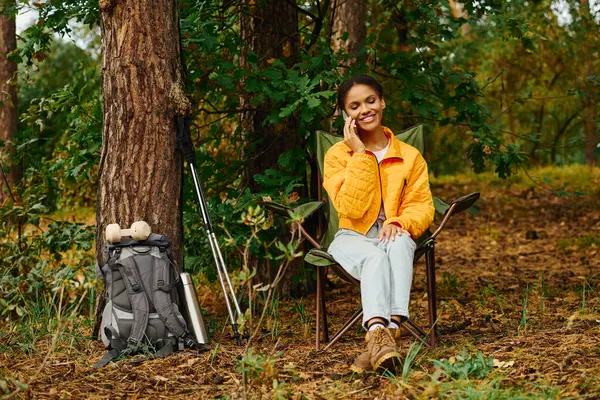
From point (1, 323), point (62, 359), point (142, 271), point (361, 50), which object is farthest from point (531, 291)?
point (1, 323)

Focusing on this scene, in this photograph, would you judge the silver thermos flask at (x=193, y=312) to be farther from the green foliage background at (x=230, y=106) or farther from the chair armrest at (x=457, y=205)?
the chair armrest at (x=457, y=205)

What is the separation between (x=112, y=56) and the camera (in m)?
3.52

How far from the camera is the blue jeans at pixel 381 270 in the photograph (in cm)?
300

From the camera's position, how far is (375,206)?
340 centimetres

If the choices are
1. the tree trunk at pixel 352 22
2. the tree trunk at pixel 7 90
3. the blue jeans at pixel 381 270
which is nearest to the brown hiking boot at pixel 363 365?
the blue jeans at pixel 381 270

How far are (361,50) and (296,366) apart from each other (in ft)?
6.78

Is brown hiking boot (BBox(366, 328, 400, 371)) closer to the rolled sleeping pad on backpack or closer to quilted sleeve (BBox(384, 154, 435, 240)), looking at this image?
quilted sleeve (BBox(384, 154, 435, 240))

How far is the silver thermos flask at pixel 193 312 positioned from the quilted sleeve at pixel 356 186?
793 mm

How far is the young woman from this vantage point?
9.95 feet

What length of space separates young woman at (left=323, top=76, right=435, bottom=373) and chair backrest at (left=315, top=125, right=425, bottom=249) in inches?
9.5

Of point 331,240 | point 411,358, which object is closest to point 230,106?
point 331,240

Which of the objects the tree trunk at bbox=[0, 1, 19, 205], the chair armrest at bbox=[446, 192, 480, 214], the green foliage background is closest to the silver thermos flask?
the green foliage background

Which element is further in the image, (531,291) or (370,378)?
(531,291)

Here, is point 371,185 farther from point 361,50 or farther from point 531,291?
point 531,291
